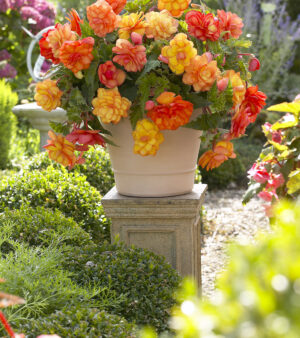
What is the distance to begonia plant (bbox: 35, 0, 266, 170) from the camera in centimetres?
190

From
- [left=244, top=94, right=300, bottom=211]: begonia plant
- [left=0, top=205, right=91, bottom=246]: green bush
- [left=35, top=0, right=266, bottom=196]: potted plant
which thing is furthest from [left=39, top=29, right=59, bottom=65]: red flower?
[left=244, top=94, right=300, bottom=211]: begonia plant

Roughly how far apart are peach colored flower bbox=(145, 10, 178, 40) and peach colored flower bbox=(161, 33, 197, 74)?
0.34 feet

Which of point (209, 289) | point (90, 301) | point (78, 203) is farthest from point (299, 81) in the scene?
point (90, 301)

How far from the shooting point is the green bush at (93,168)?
3334 mm

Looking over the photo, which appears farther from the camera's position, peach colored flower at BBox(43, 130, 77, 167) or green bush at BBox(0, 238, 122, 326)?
peach colored flower at BBox(43, 130, 77, 167)

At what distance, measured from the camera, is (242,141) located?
685cm

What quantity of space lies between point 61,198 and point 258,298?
2183 mm

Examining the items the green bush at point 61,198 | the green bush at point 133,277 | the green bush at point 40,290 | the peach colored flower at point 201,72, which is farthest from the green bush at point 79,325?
the green bush at point 61,198

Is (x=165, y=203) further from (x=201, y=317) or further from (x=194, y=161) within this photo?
(x=201, y=317)

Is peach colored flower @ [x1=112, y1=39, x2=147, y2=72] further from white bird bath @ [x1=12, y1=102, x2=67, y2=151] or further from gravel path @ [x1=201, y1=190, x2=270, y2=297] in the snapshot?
white bird bath @ [x1=12, y1=102, x2=67, y2=151]

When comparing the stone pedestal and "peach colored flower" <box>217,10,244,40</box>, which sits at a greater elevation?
"peach colored flower" <box>217,10,244,40</box>

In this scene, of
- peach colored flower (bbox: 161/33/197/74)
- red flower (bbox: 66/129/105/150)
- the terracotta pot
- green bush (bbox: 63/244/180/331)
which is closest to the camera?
green bush (bbox: 63/244/180/331)

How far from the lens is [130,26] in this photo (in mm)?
1971

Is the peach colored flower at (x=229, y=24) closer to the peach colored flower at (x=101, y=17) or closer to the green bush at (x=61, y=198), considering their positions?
the peach colored flower at (x=101, y=17)
